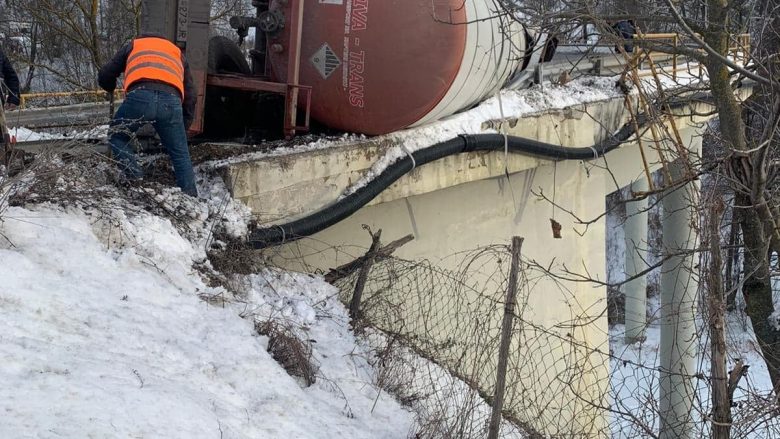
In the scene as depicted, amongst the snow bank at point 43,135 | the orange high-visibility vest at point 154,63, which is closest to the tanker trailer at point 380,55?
the orange high-visibility vest at point 154,63

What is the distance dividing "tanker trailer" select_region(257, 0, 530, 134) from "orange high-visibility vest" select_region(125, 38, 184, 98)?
1.13 metres

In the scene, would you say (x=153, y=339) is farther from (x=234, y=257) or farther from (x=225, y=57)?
(x=225, y=57)

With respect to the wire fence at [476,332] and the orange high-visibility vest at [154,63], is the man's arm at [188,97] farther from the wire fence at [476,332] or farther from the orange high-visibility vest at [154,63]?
the wire fence at [476,332]

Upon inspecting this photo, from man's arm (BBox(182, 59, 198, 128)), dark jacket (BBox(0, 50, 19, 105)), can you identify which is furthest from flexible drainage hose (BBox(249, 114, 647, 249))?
dark jacket (BBox(0, 50, 19, 105))

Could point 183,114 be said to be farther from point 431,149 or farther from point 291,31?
point 431,149

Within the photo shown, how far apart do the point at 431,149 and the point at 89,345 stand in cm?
391

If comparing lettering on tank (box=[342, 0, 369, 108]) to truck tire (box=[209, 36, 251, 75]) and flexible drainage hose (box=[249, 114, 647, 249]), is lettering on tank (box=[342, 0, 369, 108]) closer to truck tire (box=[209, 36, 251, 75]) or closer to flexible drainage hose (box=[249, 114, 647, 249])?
flexible drainage hose (box=[249, 114, 647, 249])

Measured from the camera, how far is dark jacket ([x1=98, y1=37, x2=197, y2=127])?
5457 mm

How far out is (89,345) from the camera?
346cm

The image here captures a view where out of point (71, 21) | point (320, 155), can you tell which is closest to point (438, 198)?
point (320, 155)

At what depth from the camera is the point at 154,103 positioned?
5.17 m

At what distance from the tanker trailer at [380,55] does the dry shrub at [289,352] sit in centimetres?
257

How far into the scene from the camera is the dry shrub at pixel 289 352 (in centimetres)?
416

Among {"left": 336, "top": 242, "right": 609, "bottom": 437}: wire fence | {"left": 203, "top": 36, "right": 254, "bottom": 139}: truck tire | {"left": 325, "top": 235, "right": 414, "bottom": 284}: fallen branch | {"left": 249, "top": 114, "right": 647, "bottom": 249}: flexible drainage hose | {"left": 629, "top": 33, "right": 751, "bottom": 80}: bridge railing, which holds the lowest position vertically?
{"left": 336, "top": 242, "right": 609, "bottom": 437}: wire fence
